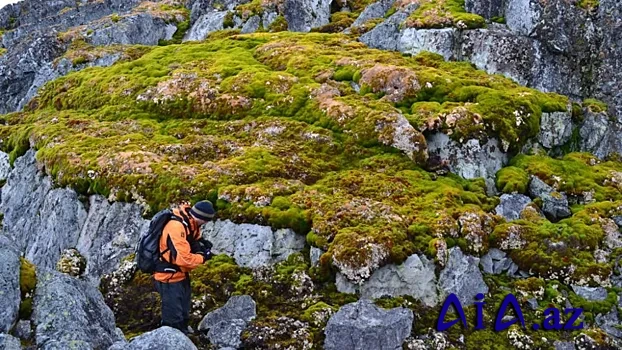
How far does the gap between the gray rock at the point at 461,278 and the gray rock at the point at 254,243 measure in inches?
170

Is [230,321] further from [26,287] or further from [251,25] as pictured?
[251,25]

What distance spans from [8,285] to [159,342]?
2832 mm

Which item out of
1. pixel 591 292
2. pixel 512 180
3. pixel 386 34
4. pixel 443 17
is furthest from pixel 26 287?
→ pixel 443 17

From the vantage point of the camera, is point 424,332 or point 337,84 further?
point 337,84

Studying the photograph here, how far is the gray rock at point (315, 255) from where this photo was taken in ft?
56.2

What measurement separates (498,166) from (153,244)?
46.1ft

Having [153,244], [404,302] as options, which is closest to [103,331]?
[153,244]

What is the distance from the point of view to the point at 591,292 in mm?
17047

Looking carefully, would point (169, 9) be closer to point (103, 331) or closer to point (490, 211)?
point (490, 211)

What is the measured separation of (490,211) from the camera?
777 inches

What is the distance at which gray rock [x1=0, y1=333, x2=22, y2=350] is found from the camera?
30.9 feet

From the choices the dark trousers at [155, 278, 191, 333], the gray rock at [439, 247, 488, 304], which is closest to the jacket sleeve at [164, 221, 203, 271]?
the dark trousers at [155, 278, 191, 333]

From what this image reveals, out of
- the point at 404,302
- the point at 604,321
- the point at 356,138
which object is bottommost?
the point at 604,321

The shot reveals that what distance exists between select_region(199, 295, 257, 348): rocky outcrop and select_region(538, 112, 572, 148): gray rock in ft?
48.7
